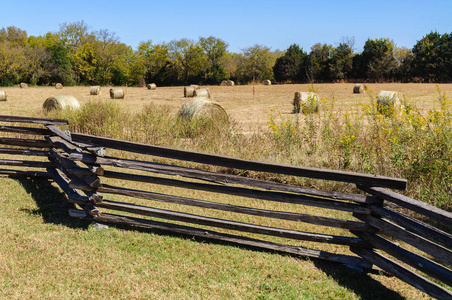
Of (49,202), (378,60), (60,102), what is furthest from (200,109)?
(378,60)

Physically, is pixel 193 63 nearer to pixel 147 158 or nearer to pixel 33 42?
pixel 33 42

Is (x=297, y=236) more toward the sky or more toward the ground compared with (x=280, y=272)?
more toward the sky

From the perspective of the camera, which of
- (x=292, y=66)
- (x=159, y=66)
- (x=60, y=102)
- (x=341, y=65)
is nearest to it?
(x=60, y=102)

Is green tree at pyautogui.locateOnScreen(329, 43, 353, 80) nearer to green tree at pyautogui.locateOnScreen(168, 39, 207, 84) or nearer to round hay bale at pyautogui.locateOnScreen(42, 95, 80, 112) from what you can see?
green tree at pyautogui.locateOnScreen(168, 39, 207, 84)

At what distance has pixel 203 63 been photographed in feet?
185

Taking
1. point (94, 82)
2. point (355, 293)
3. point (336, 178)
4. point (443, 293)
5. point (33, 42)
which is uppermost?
point (33, 42)

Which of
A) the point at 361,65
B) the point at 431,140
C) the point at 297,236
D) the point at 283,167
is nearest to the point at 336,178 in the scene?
the point at 283,167

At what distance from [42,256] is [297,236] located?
305 cm

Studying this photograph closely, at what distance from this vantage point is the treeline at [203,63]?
4153 centimetres

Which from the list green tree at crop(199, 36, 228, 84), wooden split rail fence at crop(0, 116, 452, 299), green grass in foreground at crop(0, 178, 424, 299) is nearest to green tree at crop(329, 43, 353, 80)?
green tree at crop(199, 36, 228, 84)

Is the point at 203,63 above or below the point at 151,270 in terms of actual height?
above

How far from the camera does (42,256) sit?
175 inches

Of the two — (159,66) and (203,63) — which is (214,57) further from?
(159,66)

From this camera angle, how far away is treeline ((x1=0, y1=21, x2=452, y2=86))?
41531mm
